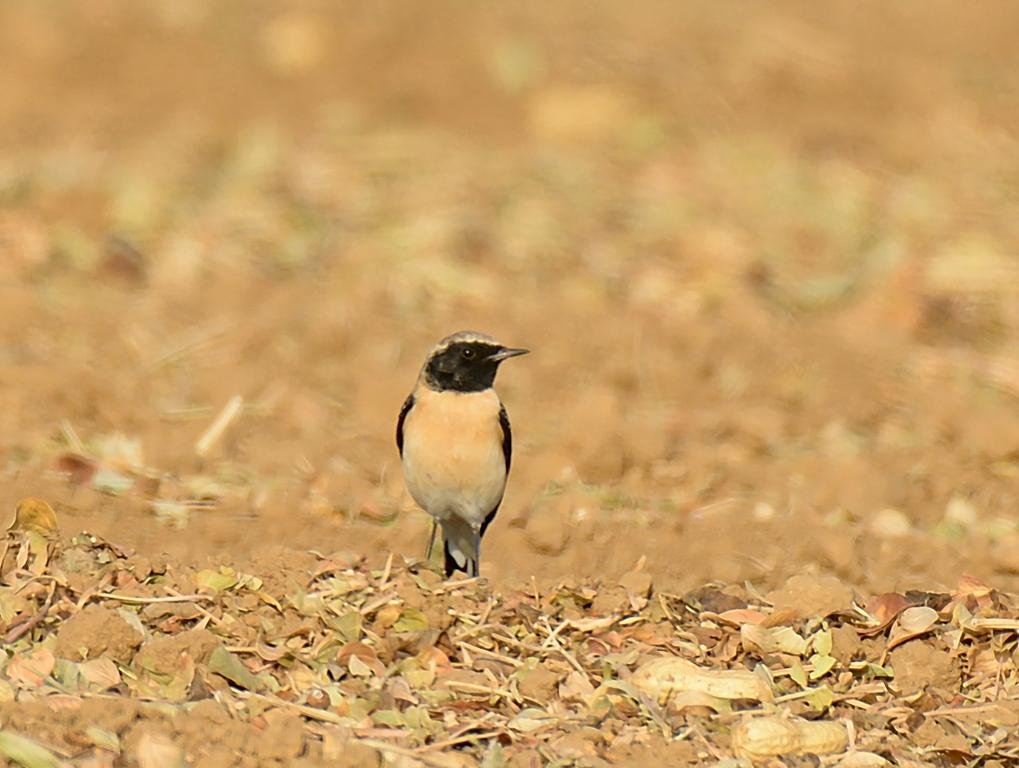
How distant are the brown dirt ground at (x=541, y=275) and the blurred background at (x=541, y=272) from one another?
0.04 meters

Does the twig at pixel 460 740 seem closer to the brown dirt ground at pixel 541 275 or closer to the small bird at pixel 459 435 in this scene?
the brown dirt ground at pixel 541 275

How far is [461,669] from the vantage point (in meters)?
6.73

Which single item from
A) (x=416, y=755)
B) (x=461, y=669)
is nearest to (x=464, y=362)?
(x=461, y=669)

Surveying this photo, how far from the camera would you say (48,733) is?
5934 millimetres

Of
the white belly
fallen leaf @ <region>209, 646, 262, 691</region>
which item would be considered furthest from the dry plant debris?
the white belly

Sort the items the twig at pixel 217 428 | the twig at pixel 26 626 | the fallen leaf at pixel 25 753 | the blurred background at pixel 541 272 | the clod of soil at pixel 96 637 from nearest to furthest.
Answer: the fallen leaf at pixel 25 753 → the clod of soil at pixel 96 637 → the twig at pixel 26 626 → the blurred background at pixel 541 272 → the twig at pixel 217 428

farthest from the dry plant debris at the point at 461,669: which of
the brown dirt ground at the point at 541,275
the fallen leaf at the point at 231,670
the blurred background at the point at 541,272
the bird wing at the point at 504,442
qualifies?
the bird wing at the point at 504,442

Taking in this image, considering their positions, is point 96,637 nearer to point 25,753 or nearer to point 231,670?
point 231,670

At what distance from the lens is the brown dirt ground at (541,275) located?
365 inches

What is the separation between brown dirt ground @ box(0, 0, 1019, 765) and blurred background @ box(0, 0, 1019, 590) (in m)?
0.04

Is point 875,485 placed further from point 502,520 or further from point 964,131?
point 964,131

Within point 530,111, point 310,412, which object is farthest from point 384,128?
point 310,412

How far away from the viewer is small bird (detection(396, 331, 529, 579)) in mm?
8359

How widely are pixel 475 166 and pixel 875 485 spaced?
24.1ft
